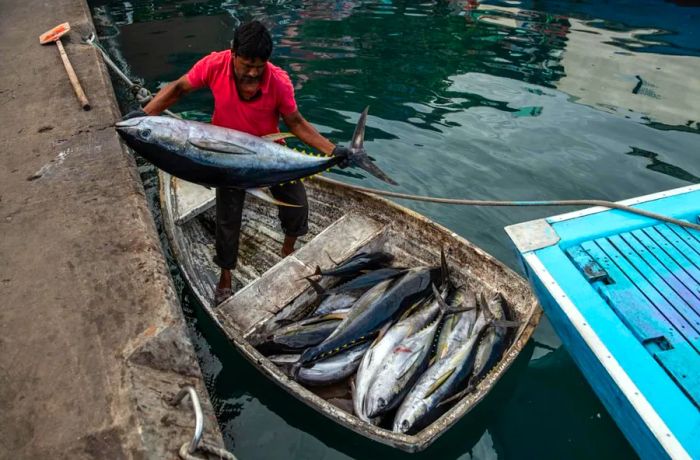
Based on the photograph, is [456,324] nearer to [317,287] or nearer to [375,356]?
[375,356]

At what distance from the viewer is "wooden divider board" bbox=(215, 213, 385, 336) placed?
15.2ft

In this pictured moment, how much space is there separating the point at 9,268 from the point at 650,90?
37.8ft

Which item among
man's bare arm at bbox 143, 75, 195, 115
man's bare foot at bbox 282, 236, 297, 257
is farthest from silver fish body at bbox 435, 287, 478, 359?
man's bare arm at bbox 143, 75, 195, 115

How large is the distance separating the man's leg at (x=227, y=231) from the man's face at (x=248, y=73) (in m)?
0.97

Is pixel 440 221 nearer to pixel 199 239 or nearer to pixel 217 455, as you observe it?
pixel 199 239

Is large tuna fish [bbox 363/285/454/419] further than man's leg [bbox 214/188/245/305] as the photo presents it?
No

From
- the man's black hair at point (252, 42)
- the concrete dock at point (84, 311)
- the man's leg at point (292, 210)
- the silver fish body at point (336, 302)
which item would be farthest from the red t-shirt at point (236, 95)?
the silver fish body at point (336, 302)

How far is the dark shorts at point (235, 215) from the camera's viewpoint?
4715 millimetres

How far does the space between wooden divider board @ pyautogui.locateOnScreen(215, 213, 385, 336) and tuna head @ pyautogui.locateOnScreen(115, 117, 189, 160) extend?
1625 mm

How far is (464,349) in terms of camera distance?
421 centimetres

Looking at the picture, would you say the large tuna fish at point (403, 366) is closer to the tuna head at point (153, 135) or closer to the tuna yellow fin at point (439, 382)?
the tuna yellow fin at point (439, 382)

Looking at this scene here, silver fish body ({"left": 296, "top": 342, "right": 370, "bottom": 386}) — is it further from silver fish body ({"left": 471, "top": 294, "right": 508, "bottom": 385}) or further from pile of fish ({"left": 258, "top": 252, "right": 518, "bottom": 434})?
silver fish body ({"left": 471, "top": 294, "right": 508, "bottom": 385})

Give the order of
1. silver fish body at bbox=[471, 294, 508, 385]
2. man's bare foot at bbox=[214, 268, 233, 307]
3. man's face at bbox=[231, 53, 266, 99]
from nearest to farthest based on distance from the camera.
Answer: man's face at bbox=[231, 53, 266, 99] → silver fish body at bbox=[471, 294, 508, 385] → man's bare foot at bbox=[214, 268, 233, 307]

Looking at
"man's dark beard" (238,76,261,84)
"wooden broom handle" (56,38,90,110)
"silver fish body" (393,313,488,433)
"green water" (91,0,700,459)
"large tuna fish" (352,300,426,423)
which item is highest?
"man's dark beard" (238,76,261,84)
